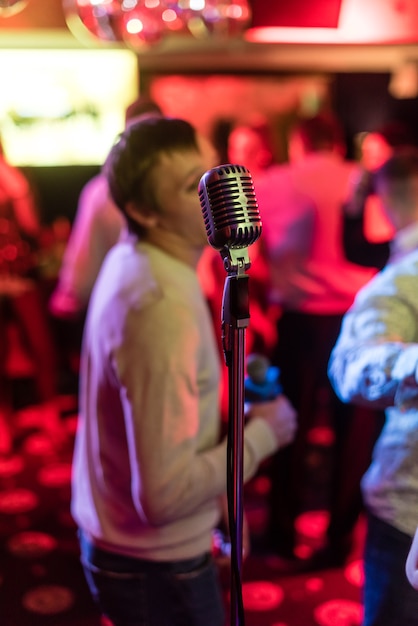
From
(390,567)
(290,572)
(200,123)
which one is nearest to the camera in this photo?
(390,567)

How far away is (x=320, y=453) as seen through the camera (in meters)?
4.04

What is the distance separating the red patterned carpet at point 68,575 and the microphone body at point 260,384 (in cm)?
123

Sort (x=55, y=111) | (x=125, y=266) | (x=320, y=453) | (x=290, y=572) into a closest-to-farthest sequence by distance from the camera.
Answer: (x=125, y=266)
(x=290, y=572)
(x=320, y=453)
(x=55, y=111)

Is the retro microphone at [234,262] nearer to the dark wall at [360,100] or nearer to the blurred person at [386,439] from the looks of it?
the blurred person at [386,439]

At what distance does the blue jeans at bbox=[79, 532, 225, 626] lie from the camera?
4.50ft

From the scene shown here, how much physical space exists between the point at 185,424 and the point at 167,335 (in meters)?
0.15

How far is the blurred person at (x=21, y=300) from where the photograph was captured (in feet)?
13.2

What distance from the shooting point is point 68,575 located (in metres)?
2.86

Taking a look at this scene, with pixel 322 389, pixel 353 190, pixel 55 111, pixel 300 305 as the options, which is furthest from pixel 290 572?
pixel 55 111

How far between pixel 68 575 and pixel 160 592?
5.26ft

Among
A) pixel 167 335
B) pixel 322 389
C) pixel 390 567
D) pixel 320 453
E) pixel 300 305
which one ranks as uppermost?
pixel 167 335

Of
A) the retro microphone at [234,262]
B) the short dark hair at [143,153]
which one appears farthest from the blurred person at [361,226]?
the retro microphone at [234,262]

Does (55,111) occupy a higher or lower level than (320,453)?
higher

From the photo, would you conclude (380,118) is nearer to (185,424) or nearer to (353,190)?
(353,190)
